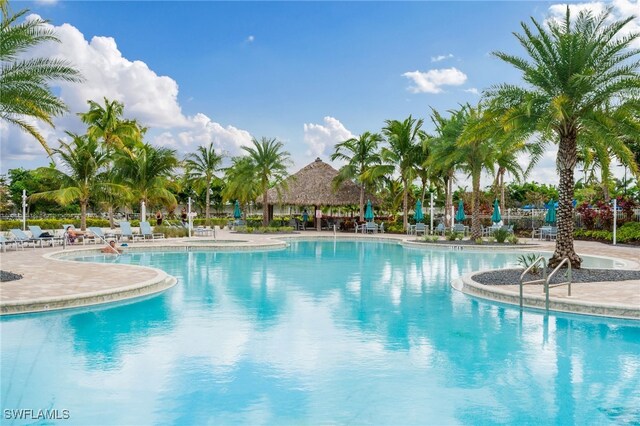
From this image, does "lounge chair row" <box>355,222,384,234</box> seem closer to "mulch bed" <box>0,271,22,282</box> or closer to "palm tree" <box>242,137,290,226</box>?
"palm tree" <box>242,137,290,226</box>

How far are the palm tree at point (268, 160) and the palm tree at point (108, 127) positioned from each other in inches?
318

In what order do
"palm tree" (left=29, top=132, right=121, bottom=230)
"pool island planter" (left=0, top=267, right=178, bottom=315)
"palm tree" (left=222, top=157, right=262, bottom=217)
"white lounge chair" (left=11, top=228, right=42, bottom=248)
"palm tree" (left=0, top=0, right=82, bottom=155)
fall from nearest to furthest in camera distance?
"pool island planter" (left=0, top=267, right=178, bottom=315), "palm tree" (left=0, top=0, right=82, bottom=155), "white lounge chair" (left=11, top=228, right=42, bottom=248), "palm tree" (left=29, top=132, right=121, bottom=230), "palm tree" (left=222, top=157, right=262, bottom=217)

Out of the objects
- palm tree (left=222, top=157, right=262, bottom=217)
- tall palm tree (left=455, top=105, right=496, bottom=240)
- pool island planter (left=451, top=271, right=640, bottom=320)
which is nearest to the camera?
pool island planter (left=451, top=271, right=640, bottom=320)

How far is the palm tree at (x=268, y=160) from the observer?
3684 cm

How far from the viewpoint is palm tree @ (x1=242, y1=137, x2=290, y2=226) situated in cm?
3684

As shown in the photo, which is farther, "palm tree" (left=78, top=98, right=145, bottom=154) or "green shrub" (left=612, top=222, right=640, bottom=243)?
"palm tree" (left=78, top=98, right=145, bottom=154)

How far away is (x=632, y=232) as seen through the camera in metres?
25.0

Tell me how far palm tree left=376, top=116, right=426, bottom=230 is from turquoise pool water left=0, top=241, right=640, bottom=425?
22.7 m

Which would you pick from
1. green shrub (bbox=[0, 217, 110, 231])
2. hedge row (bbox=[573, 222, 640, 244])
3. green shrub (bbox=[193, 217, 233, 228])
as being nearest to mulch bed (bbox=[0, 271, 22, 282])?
green shrub (bbox=[0, 217, 110, 231])

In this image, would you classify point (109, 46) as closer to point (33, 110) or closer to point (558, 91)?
point (33, 110)

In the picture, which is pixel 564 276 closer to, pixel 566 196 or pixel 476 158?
pixel 566 196

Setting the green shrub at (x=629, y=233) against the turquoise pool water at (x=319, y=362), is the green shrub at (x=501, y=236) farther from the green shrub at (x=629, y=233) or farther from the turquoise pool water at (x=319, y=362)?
the turquoise pool water at (x=319, y=362)

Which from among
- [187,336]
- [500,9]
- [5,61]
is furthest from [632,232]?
[5,61]

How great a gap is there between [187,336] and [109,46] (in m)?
18.3
